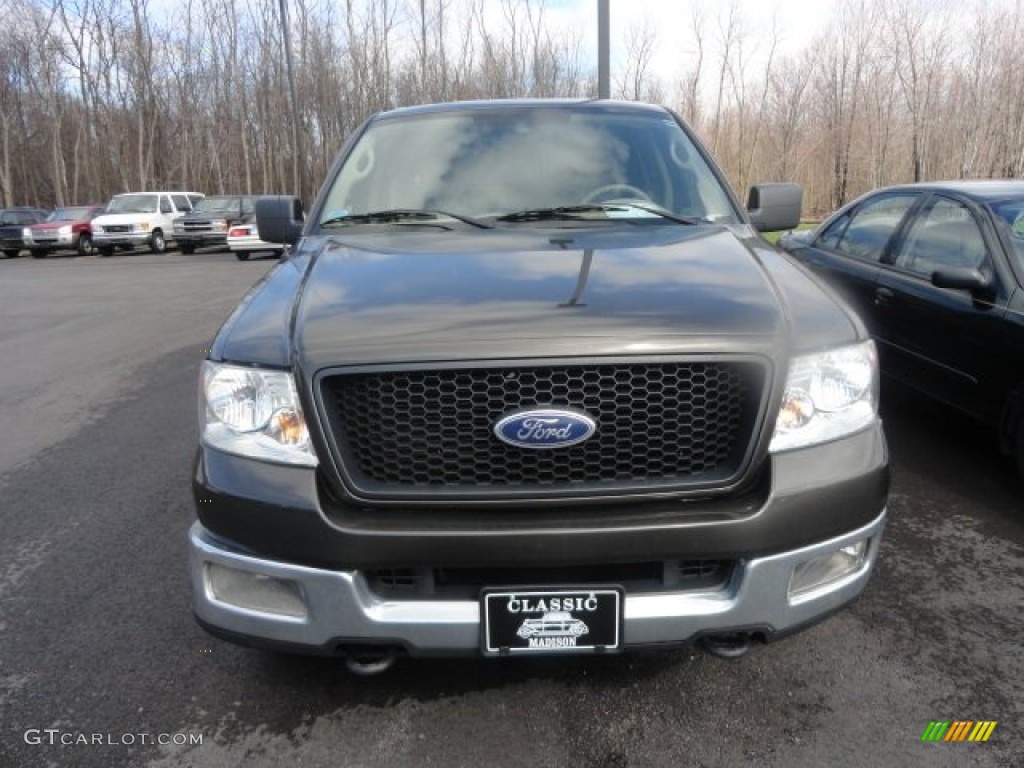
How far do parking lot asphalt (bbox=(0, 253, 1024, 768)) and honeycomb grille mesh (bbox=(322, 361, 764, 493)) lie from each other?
65 cm

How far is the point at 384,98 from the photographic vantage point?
4441 cm

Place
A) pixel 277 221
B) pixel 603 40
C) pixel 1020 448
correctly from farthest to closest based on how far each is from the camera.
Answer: pixel 603 40 < pixel 1020 448 < pixel 277 221

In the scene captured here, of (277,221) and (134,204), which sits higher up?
(134,204)

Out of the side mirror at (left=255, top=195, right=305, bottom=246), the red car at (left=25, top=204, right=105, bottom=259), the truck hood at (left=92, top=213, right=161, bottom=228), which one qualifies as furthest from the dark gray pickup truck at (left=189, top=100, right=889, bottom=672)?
the red car at (left=25, top=204, right=105, bottom=259)

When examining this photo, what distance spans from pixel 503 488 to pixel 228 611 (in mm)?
799

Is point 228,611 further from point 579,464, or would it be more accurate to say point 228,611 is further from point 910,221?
point 910,221

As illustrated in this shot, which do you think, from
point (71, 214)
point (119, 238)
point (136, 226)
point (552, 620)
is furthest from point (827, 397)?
point (71, 214)

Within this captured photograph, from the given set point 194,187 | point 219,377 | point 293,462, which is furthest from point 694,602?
point 194,187

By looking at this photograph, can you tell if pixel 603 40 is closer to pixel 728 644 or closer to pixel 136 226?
pixel 728 644

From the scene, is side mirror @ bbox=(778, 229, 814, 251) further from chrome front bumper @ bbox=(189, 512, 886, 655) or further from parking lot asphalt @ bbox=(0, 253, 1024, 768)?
chrome front bumper @ bbox=(189, 512, 886, 655)

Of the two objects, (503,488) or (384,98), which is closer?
A: (503,488)

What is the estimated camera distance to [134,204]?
84.7 ft

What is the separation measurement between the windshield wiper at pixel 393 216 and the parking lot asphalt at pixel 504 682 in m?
1.61

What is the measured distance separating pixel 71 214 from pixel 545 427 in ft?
98.2
